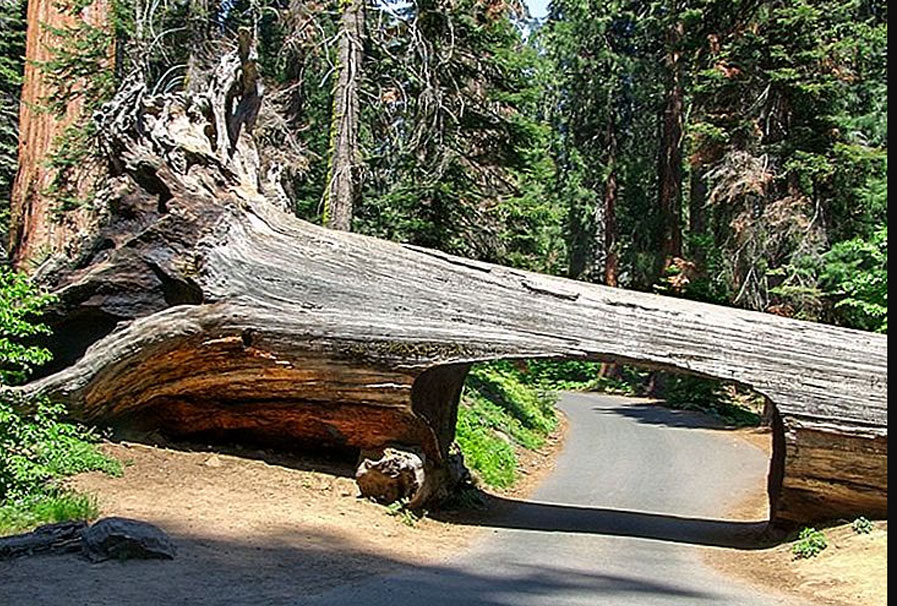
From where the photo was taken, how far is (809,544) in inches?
349

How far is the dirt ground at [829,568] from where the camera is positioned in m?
7.54

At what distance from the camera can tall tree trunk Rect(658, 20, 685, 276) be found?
2692 centimetres

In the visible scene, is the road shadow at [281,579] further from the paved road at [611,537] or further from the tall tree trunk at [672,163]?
the tall tree trunk at [672,163]

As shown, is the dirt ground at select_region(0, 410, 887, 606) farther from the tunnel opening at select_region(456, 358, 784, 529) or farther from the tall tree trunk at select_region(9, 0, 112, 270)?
the tall tree trunk at select_region(9, 0, 112, 270)

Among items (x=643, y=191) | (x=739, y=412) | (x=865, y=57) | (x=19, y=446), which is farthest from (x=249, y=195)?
(x=643, y=191)

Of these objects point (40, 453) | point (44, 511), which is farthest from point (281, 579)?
point (40, 453)

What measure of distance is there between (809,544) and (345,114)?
30.3ft

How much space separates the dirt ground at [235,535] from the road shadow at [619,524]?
754mm

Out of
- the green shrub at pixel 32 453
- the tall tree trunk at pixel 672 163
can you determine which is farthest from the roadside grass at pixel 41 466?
the tall tree trunk at pixel 672 163

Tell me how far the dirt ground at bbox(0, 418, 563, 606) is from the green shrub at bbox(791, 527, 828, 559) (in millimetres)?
3259

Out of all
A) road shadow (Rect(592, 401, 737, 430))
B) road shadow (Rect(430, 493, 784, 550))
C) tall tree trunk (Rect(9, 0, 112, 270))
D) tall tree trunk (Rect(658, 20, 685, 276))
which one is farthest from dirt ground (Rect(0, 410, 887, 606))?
tall tree trunk (Rect(658, 20, 685, 276))

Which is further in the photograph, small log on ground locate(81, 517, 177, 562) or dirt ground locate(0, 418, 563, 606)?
small log on ground locate(81, 517, 177, 562)

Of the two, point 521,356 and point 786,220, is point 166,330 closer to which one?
point 521,356

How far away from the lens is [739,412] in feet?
81.0
